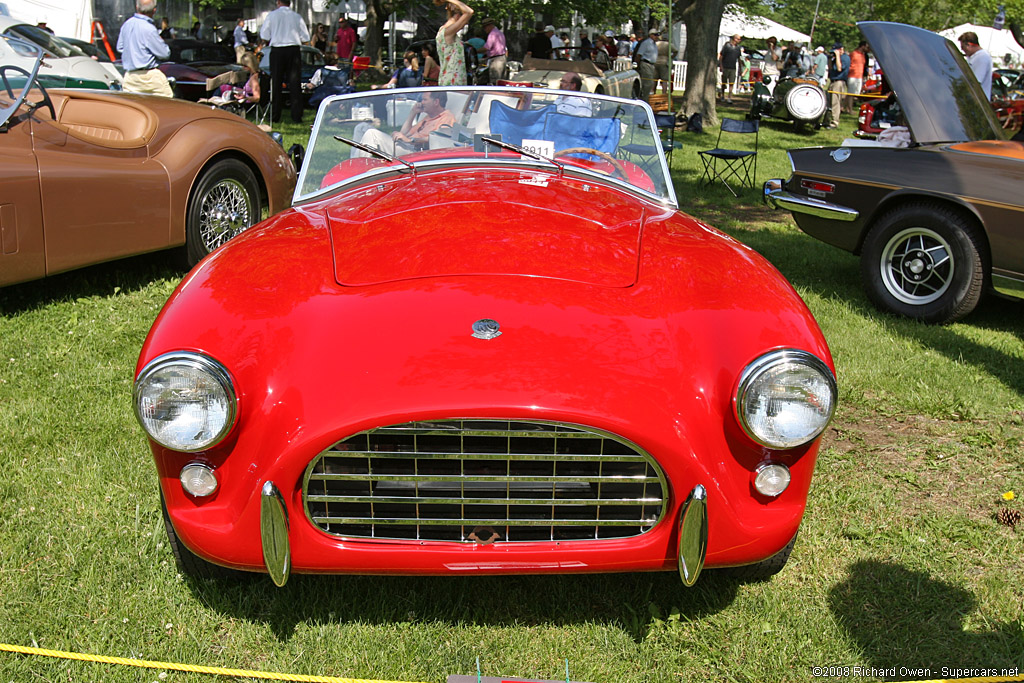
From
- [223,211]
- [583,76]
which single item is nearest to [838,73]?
[583,76]

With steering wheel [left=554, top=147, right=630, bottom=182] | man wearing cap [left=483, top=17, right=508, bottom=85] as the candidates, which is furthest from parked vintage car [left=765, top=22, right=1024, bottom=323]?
man wearing cap [left=483, top=17, right=508, bottom=85]

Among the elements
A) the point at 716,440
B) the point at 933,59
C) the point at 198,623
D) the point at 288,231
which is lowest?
the point at 198,623

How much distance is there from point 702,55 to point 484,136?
12176 mm

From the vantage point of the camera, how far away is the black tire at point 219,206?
213 inches

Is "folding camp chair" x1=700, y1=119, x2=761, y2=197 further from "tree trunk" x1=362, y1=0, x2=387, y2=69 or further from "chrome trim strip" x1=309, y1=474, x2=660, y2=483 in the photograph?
"tree trunk" x1=362, y1=0, x2=387, y2=69

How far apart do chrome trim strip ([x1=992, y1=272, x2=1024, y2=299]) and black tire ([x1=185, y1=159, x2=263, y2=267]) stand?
454cm

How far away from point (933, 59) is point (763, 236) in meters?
2.29

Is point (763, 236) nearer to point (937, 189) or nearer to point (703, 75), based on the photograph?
point (937, 189)

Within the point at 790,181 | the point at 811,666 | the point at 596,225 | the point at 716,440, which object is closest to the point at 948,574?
the point at 811,666

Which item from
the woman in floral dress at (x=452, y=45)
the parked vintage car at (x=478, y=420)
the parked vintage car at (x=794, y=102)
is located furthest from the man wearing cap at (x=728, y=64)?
the parked vintage car at (x=478, y=420)

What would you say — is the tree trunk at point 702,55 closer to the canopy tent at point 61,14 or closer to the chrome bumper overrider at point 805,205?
the chrome bumper overrider at point 805,205

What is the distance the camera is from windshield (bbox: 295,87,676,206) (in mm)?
3623

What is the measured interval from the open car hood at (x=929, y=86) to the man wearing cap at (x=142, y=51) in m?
7.31

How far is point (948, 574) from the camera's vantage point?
9.34ft
